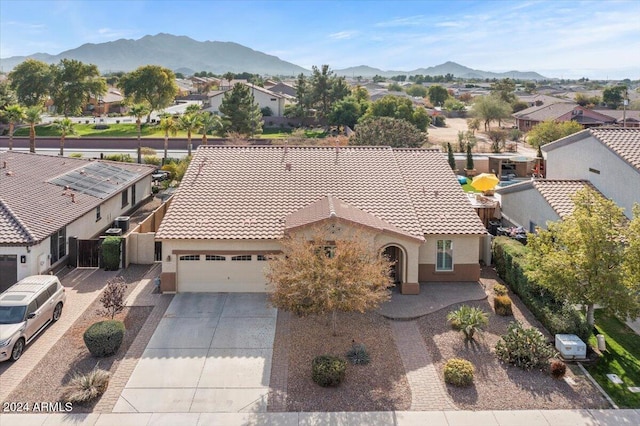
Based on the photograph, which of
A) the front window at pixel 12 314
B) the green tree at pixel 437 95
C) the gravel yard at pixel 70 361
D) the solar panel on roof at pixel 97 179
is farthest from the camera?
the green tree at pixel 437 95

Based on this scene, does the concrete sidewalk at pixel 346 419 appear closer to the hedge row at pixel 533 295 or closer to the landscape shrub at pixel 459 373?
the landscape shrub at pixel 459 373

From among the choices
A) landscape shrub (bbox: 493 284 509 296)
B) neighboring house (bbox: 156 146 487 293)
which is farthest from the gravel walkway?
landscape shrub (bbox: 493 284 509 296)

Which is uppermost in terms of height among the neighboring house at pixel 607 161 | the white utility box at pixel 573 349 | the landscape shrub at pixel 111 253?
the neighboring house at pixel 607 161

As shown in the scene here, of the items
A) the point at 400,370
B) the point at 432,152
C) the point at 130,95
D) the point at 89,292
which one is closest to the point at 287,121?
the point at 130,95

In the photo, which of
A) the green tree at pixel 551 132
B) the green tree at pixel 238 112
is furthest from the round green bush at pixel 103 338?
the green tree at pixel 551 132

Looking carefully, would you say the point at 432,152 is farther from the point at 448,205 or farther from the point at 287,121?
the point at 287,121
